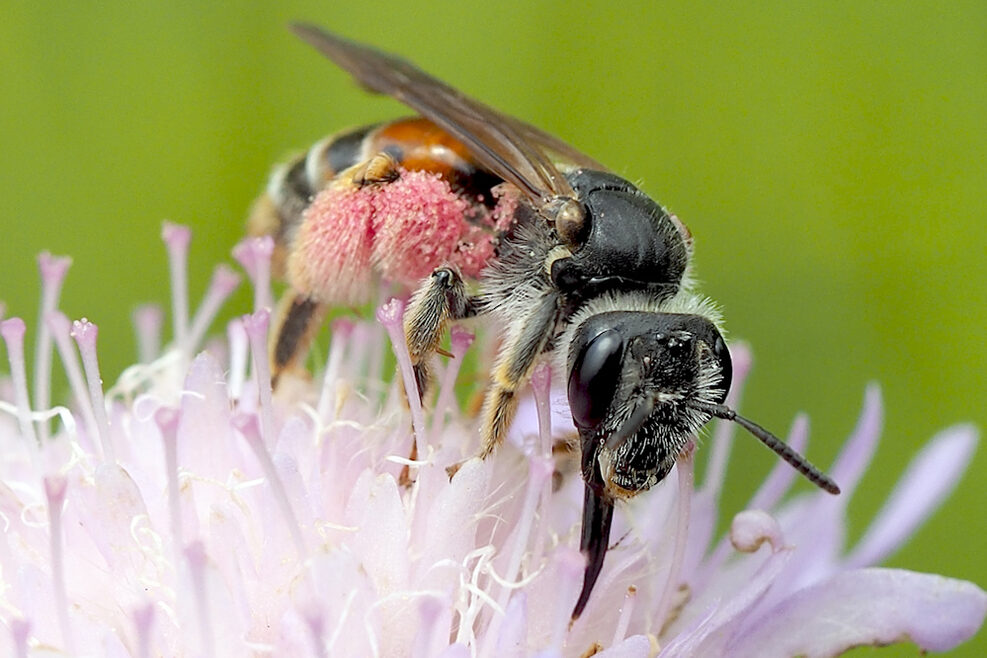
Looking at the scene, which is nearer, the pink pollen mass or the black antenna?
the black antenna

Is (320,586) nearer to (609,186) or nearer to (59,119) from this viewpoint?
(609,186)

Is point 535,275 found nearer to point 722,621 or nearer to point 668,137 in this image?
point 722,621

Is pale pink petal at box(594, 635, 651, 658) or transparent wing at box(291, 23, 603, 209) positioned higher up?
transparent wing at box(291, 23, 603, 209)

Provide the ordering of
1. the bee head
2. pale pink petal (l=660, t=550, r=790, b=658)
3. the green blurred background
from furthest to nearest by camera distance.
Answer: the green blurred background → pale pink petal (l=660, t=550, r=790, b=658) → the bee head

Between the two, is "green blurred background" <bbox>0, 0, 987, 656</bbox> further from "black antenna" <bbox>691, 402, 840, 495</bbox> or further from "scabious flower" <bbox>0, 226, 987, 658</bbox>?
"black antenna" <bbox>691, 402, 840, 495</bbox>

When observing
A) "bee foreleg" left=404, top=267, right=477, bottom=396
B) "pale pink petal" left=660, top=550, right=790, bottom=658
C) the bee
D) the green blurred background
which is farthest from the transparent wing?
the green blurred background

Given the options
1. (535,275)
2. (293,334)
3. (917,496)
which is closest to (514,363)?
(535,275)

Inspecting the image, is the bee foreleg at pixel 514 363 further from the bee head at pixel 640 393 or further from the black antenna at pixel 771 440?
the black antenna at pixel 771 440

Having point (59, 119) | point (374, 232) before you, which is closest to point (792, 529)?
point (374, 232)
